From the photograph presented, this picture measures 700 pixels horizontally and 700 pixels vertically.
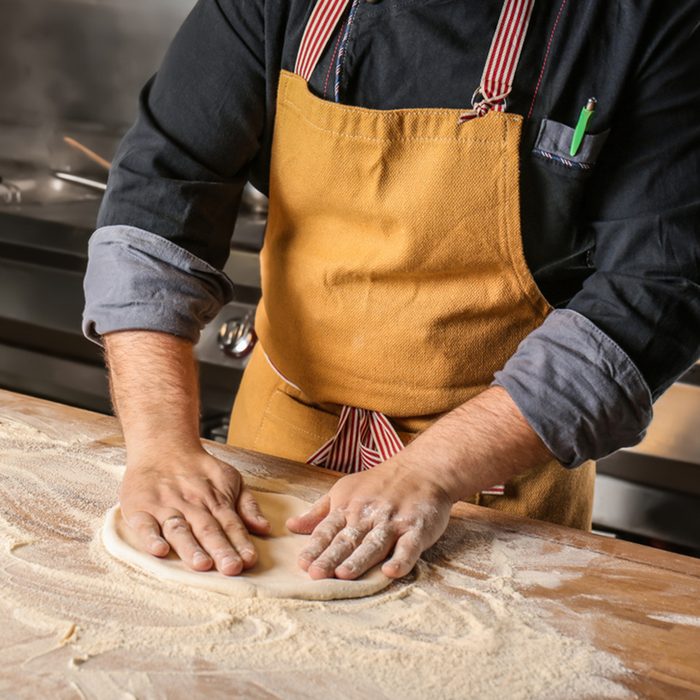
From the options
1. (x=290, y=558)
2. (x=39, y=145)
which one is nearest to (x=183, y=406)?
(x=290, y=558)

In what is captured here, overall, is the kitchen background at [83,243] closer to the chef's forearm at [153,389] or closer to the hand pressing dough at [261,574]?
the chef's forearm at [153,389]

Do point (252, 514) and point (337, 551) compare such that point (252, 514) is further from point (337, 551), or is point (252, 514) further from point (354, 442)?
point (354, 442)

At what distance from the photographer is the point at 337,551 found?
1082mm

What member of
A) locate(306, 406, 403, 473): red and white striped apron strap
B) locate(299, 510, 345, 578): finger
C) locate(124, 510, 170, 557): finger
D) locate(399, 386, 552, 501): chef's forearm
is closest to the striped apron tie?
locate(306, 406, 403, 473): red and white striped apron strap

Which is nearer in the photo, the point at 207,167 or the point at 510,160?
the point at 510,160

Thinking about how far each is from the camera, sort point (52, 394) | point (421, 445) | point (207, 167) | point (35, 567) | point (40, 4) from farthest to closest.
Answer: point (40, 4) < point (52, 394) < point (207, 167) < point (421, 445) < point (35, 567)

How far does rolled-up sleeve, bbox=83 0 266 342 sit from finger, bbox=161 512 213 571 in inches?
12.3

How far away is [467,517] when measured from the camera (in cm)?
125

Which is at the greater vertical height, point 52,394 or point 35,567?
point 35,567

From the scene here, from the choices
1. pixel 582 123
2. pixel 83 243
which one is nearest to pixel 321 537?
pixel 582 123

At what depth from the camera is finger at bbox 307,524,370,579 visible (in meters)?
1.05

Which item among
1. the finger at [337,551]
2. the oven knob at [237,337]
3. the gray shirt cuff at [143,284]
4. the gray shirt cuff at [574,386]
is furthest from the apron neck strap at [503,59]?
the oven knob at [237,337]

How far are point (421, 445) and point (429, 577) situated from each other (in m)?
0.18

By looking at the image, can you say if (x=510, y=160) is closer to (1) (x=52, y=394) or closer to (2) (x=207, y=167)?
(2) (x=207, y=167)
